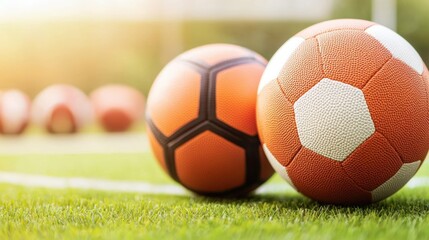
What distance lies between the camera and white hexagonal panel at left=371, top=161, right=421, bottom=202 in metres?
2.67

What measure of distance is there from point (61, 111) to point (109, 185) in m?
7.06

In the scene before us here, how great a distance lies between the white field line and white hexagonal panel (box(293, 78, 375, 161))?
52.6 inches

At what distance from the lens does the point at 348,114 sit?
2559mm

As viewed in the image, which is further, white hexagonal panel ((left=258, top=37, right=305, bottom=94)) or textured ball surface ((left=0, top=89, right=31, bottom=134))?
textured ball surface ((left=0, top=89, right=31, bottom=134))

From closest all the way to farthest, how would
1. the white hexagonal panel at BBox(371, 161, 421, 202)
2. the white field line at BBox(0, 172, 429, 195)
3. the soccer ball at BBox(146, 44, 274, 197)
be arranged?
the white hexagonal panel at BBox(371, 161, 421, 202) < the soccer ball at BBox(146, 44, 274, 197) < the white field line at BBox(0, 172, 429, 195)

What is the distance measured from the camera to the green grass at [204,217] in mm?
2092

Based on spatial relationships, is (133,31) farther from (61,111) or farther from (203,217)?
(203,217)

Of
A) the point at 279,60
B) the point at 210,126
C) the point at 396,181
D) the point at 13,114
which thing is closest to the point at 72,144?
the point at 13,114

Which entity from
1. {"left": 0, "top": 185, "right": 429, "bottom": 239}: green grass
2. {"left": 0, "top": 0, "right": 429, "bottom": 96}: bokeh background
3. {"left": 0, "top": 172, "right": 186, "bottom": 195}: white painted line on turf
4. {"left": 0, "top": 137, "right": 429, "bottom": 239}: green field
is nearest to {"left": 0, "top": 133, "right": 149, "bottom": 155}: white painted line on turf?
{"left": 0, "top": 172, "right": 186, "bottom": 195}: white painted line on turf

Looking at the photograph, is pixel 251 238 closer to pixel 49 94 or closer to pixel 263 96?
pixel 263 96

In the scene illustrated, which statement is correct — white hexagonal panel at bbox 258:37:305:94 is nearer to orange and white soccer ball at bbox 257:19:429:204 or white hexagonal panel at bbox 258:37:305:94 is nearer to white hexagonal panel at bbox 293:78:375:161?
orange and white soccer ball at bbox 257:19:429:204

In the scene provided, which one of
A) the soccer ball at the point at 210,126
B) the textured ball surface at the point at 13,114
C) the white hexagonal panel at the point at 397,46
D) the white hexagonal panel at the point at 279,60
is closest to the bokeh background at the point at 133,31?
the textured ball surface at the point at 13,114

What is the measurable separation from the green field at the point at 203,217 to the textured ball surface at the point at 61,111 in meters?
7.57

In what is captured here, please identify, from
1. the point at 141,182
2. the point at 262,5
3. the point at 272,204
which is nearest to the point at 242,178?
the point at 272,204
